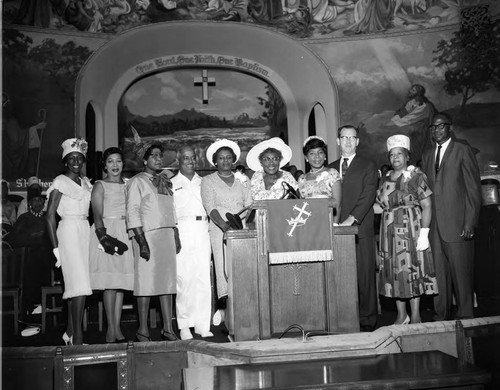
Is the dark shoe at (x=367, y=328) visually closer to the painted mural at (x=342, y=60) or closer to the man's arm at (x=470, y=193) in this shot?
the man's arm at (x=470, y=193)

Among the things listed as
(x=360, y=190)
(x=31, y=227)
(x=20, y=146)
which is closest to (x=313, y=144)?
(x=360, y=190)

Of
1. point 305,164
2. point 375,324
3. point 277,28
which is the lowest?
point 375,324

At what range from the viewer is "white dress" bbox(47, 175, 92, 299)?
5.16 meters

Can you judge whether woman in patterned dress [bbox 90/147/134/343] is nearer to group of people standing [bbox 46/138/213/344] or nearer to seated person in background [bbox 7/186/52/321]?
group of people standing [bbox 46/138/213/344]

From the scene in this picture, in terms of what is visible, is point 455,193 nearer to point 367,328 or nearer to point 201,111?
point 367,328

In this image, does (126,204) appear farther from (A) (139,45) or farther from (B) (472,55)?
(B) (472,55)

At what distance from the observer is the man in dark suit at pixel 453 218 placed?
18.1ft

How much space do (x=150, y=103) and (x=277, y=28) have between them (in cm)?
288

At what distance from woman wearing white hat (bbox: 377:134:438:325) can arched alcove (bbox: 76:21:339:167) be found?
16.9 feet

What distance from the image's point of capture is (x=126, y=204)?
518 centimetres

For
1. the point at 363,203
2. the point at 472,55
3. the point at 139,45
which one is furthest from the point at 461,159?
the point at 139,45

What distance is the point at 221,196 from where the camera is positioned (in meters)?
5.39

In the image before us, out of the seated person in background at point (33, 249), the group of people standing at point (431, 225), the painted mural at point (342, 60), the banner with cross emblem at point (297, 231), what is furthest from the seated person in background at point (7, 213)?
the group of people standing at point (431, 225)

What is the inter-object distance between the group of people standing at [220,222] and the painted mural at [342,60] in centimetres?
478
